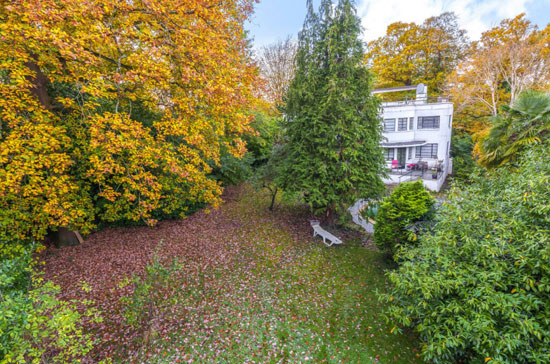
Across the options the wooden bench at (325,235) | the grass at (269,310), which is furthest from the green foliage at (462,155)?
the grass at (269,310)

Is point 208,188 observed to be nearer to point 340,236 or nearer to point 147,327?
point 147,327

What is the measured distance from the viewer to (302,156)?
9133 mm

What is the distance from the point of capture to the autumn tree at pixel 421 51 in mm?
25703

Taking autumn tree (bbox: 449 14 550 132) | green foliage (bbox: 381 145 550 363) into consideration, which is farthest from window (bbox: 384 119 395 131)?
green foliage (bbox: 381 145 550 363)

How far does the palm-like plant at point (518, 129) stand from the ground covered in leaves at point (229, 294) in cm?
470

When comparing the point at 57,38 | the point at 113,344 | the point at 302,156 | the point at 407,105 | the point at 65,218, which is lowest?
the point at 113,344

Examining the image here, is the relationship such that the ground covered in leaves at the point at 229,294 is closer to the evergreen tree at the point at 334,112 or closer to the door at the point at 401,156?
the evergreen tree at the point at 334,112

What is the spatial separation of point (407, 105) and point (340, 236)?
1696 cm

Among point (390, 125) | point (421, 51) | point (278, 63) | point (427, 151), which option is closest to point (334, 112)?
point (278, 63)

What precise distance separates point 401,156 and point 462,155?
5898 mm

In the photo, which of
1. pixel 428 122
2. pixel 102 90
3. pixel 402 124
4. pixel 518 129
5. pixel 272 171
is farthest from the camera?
pixel 402 124

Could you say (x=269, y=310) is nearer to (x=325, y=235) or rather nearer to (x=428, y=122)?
(x=325, y=235)

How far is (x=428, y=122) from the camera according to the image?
20.0 meters

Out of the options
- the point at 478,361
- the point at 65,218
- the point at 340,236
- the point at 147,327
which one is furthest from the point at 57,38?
the point at 340,236
